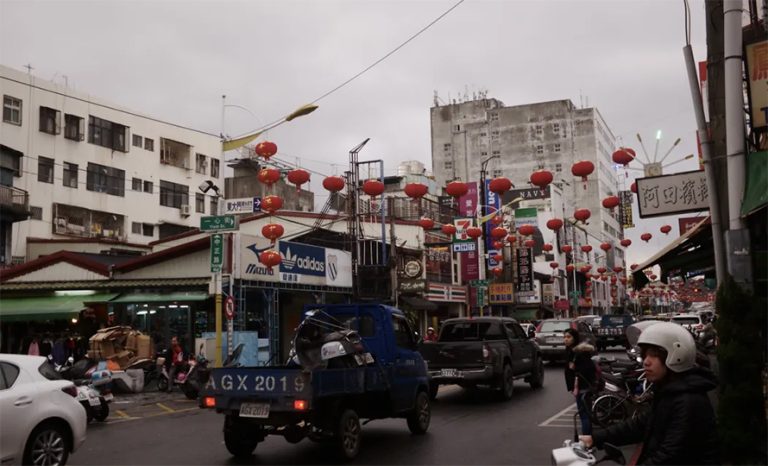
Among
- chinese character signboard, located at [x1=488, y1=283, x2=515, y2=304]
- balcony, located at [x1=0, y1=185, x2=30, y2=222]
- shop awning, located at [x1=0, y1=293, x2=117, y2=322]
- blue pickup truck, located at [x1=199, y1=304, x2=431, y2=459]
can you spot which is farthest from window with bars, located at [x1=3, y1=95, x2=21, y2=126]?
chinese character signboard, located at [x1=488, y1=283, x2=515, y2=304]

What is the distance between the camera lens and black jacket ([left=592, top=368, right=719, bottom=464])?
12.1 feet

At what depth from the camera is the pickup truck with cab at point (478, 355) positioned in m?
15.3

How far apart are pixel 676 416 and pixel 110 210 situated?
4257 cm

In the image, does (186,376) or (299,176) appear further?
Answer: (299,176)

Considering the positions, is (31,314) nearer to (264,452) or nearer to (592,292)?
(264,452)

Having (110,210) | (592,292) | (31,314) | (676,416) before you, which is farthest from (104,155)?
(592,292)

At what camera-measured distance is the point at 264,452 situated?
10086 mm

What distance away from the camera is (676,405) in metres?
3.75

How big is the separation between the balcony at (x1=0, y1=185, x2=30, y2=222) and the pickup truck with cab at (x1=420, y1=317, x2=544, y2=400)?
24.7 metres

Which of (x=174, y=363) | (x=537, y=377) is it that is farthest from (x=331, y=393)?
(x=174, y=363)

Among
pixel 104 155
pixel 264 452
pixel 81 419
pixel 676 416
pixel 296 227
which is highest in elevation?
pixel 104 155

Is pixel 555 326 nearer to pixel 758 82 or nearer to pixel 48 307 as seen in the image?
pixel 758 82

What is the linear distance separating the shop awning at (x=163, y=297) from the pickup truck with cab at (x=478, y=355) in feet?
33.9

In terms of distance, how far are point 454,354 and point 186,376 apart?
8.25m
